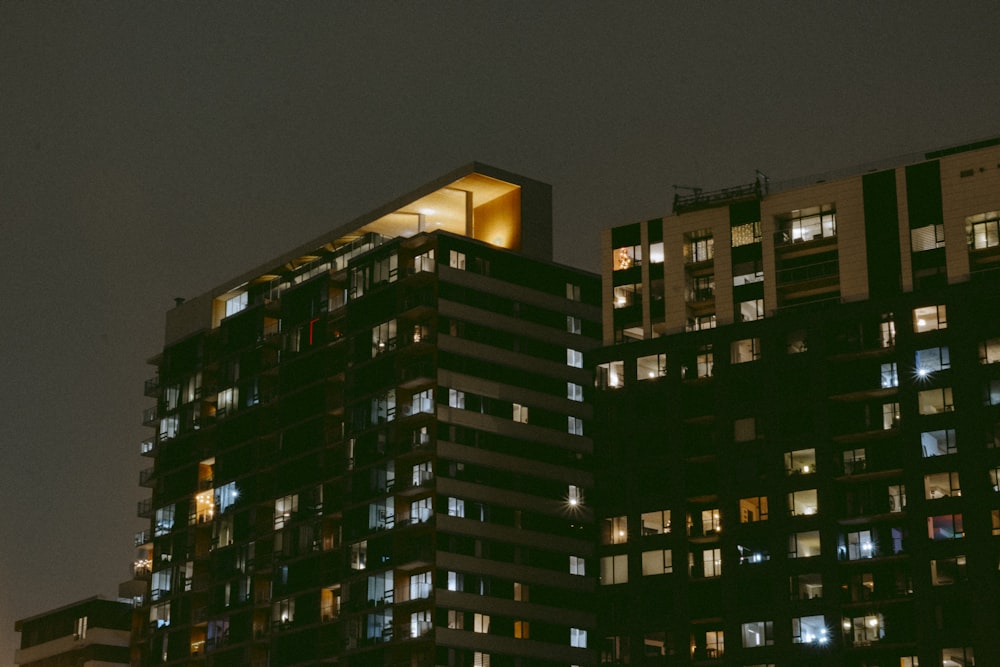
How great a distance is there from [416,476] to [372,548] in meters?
8.18

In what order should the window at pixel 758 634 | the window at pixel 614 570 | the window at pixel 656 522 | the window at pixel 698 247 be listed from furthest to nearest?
the window at pixel 698 247
the window at pixel 614 570
the window at pixel 656 522
the window at pixel 758 634

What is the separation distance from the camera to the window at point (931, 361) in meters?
155

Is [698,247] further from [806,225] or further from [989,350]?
[989,350]

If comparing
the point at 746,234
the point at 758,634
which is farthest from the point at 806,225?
the point at 758,634

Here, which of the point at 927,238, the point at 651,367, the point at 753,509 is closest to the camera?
the point at 927,238

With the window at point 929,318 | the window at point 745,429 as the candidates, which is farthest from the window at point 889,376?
the window at point 745,429

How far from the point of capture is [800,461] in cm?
16112

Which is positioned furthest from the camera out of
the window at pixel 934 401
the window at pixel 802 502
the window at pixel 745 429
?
the window at pixel 745 429

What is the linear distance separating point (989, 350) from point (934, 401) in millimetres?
6381

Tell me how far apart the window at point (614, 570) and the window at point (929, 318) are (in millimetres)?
35036

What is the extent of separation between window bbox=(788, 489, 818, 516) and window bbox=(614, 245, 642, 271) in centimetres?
3045

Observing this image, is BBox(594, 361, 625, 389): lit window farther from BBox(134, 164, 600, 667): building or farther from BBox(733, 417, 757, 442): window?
BBox(733, 417, 757, 442): window

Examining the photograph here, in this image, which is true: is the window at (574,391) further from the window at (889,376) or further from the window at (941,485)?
the window at (941,485)

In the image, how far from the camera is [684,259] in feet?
570
